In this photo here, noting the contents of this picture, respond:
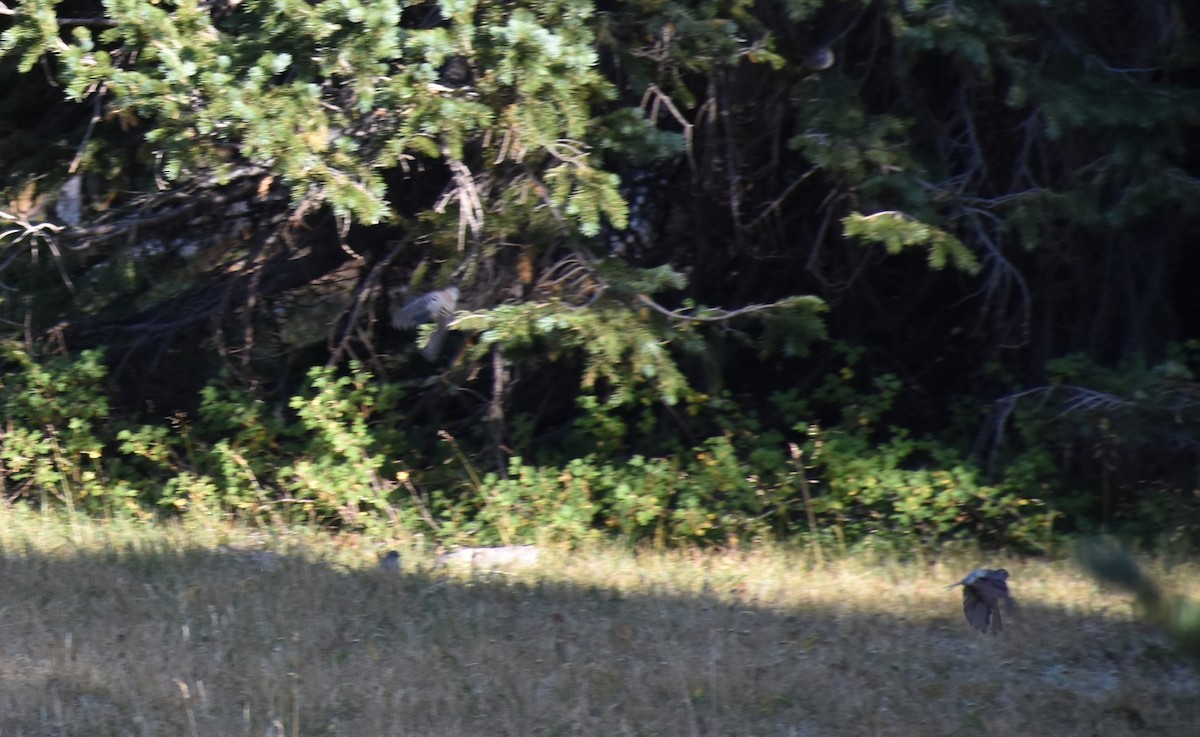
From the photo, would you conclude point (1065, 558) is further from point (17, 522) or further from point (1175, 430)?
point (17, 522)

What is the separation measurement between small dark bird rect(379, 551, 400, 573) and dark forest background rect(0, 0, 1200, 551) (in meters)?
0.62

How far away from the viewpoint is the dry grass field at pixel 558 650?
438 centimetres

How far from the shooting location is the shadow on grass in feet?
14.3

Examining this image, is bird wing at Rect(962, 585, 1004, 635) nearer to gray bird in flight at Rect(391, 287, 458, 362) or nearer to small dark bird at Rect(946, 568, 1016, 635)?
small dark bird at Rect(946, 568, 1016, 635)

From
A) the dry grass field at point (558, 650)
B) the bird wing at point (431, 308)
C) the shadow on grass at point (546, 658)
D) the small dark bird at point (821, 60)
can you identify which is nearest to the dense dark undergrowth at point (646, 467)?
the dry grass field at point (558, 650)

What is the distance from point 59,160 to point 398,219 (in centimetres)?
236

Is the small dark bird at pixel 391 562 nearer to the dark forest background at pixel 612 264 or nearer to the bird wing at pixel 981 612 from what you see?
the dark forest background at pixel 612 264

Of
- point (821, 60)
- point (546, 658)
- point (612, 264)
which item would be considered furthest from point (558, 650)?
point (821, 60)

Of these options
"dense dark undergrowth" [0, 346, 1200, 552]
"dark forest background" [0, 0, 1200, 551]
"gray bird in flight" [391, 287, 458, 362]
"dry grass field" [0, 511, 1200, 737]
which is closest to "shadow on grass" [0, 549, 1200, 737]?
"dry grass field" [0, 511, 1200, 737]

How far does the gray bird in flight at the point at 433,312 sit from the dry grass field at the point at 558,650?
122 cm

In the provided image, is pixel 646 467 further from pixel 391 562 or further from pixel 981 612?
pixel 981 612

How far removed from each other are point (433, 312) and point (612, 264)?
102 centimetres

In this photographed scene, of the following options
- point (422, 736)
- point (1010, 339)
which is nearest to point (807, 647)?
point (422, 736)

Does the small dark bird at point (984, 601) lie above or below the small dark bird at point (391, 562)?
above
